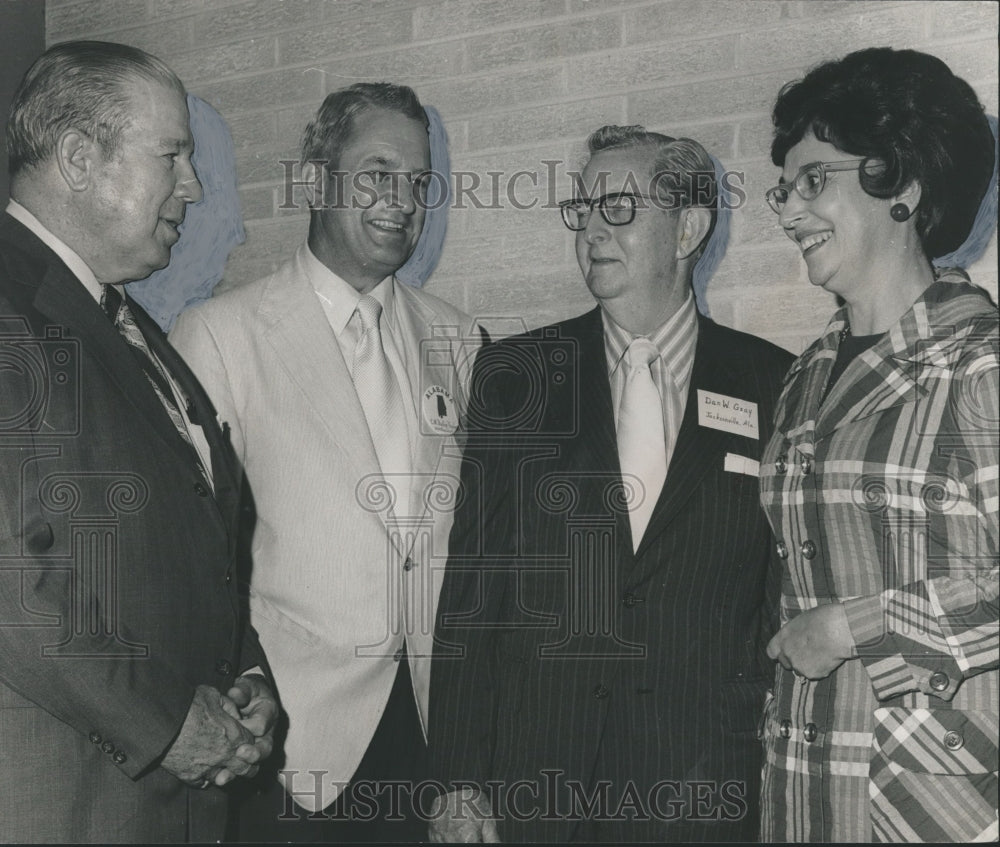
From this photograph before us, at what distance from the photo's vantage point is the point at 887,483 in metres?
2.09

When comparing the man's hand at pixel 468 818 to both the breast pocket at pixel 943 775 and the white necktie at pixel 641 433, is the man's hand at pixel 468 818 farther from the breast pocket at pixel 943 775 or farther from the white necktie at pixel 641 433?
the breast pocket at pixel 943 775

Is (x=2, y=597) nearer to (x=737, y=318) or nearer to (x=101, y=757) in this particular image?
(x=101, y=757)

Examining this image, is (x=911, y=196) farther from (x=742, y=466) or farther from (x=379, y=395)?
(x=379, y=395)

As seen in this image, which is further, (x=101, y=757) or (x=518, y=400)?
(x=518, y=400)

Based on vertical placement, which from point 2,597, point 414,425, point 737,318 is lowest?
point 2,597

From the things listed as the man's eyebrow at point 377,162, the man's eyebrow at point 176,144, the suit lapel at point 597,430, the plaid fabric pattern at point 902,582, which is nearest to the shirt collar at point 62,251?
the man's eyebrow at point 176,144

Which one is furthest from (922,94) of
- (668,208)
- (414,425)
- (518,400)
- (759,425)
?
(414,425)

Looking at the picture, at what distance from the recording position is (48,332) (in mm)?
2285

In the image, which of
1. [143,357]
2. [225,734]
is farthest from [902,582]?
[143,357]

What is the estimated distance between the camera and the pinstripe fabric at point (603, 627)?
229 centimetres

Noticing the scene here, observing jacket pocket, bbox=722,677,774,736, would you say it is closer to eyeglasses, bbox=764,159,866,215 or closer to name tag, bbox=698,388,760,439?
name tag, bbox=698,388,760,439

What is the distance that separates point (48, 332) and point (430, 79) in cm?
100

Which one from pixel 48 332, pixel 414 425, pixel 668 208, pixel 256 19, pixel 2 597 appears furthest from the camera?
pixel 256 19

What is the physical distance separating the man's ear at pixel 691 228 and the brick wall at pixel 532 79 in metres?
0.07
